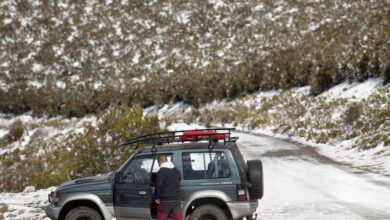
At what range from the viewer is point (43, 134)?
36938 millimetres

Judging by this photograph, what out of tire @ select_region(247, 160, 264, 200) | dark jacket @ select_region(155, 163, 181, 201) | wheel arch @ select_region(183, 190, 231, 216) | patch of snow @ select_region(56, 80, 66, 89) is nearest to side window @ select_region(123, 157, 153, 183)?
dark jacket @ select_region(155, 163, 181, 201)

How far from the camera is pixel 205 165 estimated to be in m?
9.68

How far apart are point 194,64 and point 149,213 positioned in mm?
48815

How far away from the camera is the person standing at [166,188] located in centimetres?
905

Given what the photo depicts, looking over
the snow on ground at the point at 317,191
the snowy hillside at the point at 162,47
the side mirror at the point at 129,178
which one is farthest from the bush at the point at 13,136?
the side mirror at the point at 129,178

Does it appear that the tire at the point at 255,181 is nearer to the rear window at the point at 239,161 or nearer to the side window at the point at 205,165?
the rear window at the point at 239,161

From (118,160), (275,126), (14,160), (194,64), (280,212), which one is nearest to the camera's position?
(280,212)

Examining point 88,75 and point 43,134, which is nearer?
point 43,134

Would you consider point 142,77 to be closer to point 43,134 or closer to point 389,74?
point 43,134

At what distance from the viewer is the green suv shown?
948 centimetres

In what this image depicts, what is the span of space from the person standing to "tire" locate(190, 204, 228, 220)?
0.51 meters

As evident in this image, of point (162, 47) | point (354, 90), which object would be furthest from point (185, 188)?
point (162, 47)

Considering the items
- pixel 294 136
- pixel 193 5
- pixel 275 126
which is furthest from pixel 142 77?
pixel 294 136

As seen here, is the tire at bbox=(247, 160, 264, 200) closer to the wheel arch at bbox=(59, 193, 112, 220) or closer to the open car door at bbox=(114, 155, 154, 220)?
the open car door at bbox=(114, 155, 154, 220)
